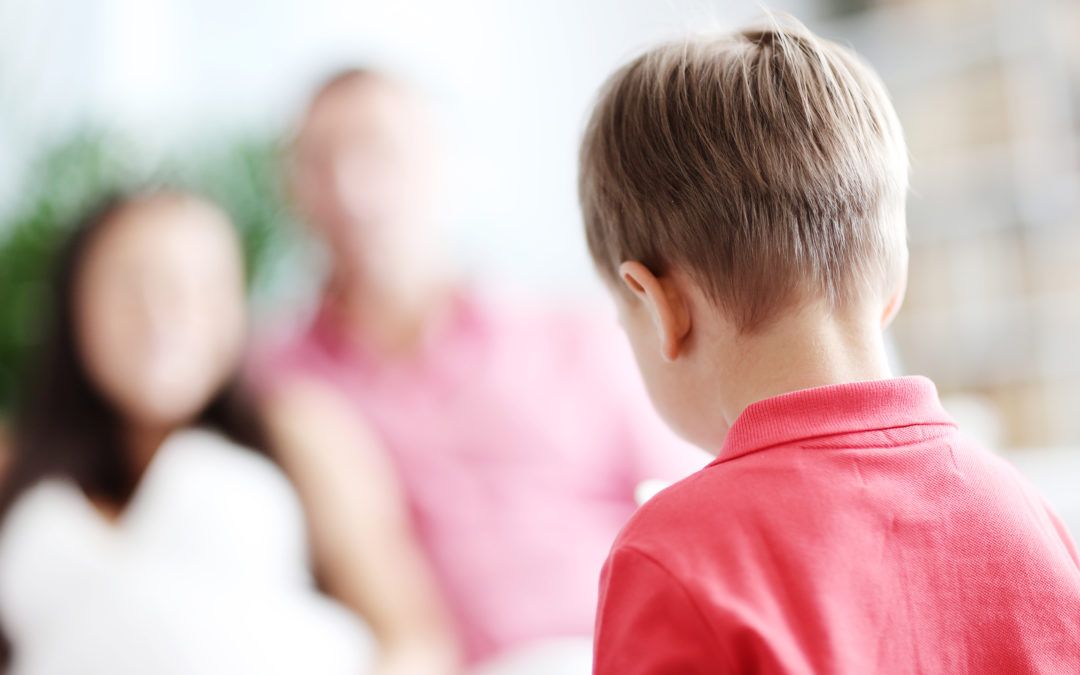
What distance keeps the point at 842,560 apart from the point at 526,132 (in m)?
2.04

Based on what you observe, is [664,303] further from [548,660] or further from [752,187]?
[548,660]

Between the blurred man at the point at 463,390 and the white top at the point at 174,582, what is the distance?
0.20 m

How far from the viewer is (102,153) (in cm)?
146

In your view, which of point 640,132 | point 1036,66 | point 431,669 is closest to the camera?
point 640,132

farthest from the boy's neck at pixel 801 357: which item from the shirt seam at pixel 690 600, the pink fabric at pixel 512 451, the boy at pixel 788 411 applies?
the pink fabric at pixel 512 451

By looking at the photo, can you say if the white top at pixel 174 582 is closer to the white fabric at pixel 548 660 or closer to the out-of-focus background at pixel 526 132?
the white fabric at pixel 548 660

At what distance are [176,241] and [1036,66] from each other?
2.30 metres

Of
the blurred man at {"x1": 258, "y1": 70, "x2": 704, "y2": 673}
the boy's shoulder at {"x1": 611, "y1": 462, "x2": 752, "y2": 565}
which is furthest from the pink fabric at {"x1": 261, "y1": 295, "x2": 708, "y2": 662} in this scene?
the boy's shoulder at {"x1": 611, "y1": 462, "x2": 752, "y2": 565}

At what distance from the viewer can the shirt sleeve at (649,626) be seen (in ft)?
1.77

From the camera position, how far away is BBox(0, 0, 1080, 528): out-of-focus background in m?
1.53

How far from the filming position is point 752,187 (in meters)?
0.65

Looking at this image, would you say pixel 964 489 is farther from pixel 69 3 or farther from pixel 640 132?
pixel 69 3

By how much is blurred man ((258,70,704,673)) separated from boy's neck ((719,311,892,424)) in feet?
2.15

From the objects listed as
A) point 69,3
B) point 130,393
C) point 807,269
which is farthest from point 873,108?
point 69,3
